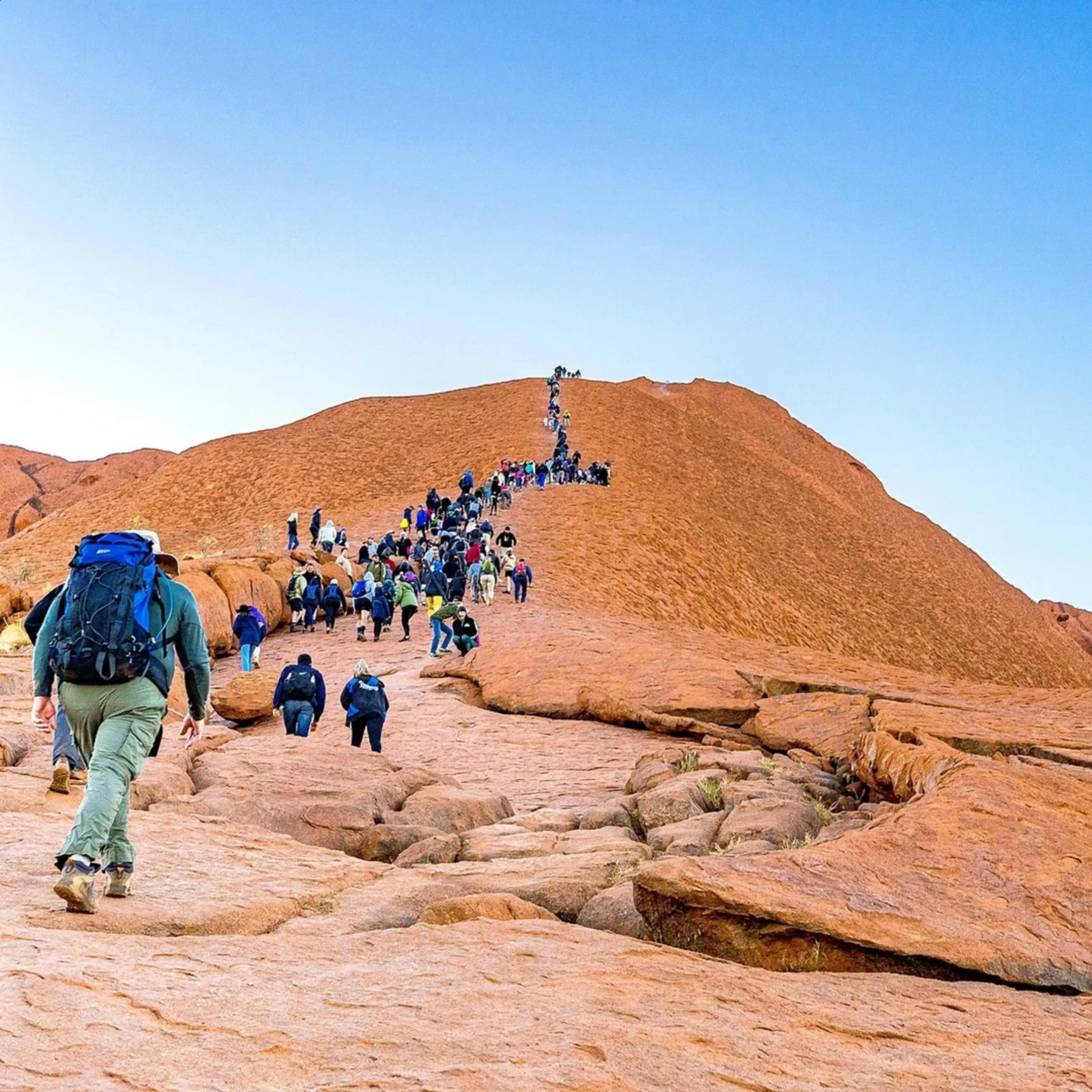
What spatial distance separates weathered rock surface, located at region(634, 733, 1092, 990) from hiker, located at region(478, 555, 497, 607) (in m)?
21.0

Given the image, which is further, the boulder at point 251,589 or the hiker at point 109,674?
the boulder at point 251,589

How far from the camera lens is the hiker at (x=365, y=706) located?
11742 millimetres

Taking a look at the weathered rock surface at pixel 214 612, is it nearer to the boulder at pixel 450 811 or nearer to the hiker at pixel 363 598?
the hiker at pixel 363 598

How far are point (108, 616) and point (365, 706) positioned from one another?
698 cm

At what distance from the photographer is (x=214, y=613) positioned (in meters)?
20.9

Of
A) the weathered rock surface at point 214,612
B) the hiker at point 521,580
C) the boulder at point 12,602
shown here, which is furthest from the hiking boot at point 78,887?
the hiker at point 521,580

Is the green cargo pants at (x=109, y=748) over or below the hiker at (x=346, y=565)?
below

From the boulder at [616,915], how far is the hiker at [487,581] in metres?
21.0

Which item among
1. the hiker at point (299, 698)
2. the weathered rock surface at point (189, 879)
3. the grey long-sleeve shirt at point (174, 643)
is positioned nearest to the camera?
the weathered rock surface at point (189, 879)

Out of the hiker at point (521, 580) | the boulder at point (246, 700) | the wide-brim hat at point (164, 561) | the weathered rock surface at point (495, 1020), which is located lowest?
the boulder at point (246, 700)

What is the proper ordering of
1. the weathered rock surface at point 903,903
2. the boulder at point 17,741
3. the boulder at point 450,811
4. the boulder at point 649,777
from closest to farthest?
the weathered rock surface at point 903,903 < the boulder at point 450,811 < the boulder at point 17,741 < the boulder at point 649,777

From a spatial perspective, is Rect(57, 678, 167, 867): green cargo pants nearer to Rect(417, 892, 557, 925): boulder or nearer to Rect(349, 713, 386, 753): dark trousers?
Rect(417, 892, 557, 925): boulder

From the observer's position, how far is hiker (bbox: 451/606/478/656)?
19.3m

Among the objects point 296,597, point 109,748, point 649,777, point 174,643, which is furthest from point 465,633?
point 109,748
